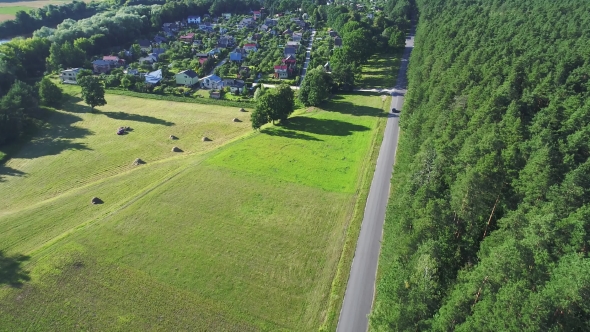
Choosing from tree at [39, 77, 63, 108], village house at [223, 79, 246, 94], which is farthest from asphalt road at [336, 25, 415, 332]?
tree at [39, 77, 63, 108]

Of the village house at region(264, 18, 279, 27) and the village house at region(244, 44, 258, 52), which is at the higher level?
the village house at region(264, 18, 279, 27)

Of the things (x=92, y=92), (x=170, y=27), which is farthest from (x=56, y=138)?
(x=170, y=27)

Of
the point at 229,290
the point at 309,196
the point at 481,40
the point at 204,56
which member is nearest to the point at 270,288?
the point at 229,290

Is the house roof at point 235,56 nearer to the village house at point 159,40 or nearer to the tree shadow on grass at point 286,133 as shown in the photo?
the village house at point 159,40

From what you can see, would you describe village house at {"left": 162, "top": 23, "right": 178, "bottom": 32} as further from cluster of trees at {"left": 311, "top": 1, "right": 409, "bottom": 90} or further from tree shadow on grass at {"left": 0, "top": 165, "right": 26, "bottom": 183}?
tree shadow on grass at {"left": 0, "top": 165, "right": 26, "bottom": 183}

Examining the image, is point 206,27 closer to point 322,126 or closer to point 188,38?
Answer: point 188,38

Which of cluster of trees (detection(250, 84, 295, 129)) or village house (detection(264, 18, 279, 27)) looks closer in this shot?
cluster of trees (detection(250, 84, 295, 129))

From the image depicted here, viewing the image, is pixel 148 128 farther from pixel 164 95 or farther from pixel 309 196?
pixel 309 196
